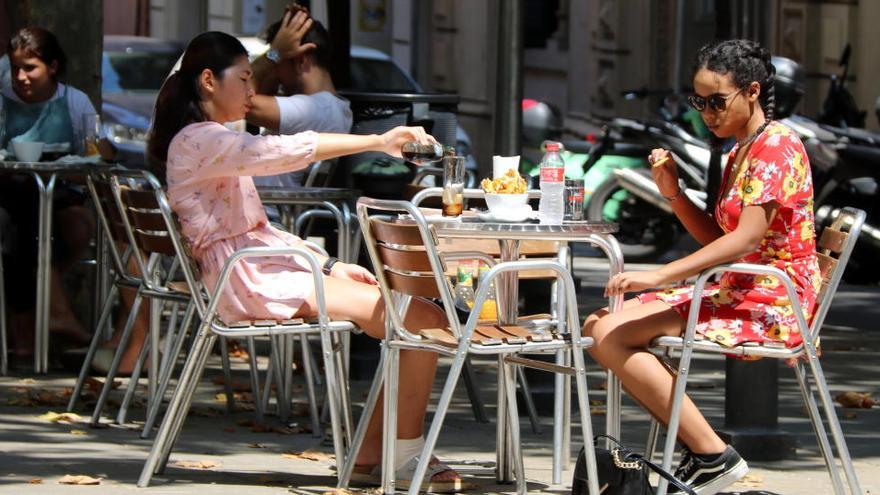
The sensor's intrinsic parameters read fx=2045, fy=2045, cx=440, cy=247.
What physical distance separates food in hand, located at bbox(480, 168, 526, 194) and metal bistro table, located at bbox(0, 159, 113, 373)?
2.85 m

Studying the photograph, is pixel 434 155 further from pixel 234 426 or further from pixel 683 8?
pixel 683 8

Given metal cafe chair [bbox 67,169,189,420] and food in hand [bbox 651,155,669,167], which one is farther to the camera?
metal cafe chair [bbox 67,169,189,420]

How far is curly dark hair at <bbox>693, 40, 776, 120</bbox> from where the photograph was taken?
6145 millimetres

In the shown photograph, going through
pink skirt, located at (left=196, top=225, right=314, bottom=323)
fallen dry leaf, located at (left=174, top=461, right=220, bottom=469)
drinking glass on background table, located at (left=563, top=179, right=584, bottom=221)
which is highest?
drinking glass on background table, located at (left=563, top=179, right=584, bottom=221)

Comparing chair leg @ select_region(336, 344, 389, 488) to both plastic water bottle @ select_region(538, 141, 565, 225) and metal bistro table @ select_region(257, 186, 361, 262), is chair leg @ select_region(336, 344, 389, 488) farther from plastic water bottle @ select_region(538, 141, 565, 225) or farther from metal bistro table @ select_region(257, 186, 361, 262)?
metal bistro table @ select_region(257, 186, 361, 262)

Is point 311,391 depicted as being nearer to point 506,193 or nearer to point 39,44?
point 506,193

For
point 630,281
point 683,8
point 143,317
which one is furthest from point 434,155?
point 683,8

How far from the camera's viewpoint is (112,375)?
7.67 metres

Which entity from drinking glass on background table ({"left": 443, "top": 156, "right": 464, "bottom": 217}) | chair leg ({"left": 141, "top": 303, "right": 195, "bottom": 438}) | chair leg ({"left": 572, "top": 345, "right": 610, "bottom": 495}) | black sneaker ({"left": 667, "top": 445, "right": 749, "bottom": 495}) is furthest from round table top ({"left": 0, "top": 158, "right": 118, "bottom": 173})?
black sneaker ({"left": 667, "top": 445, "right": 749, "bottom": 495})

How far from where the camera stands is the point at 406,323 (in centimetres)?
631

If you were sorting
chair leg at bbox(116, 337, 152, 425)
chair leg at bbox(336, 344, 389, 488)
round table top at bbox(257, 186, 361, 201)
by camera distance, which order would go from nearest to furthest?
chair leg at bbox(336, 344, 389, 488) → round table top at bbox(257, 186, 361, 201) → chair leg at bbox(116, 337, 152, 425)

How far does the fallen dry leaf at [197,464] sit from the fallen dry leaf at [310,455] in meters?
0.29

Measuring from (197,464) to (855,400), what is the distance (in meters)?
3.11

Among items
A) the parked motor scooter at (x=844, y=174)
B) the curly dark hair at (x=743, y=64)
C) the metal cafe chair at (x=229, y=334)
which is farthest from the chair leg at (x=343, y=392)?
the parked motor scooter at (x=844, y=174)
